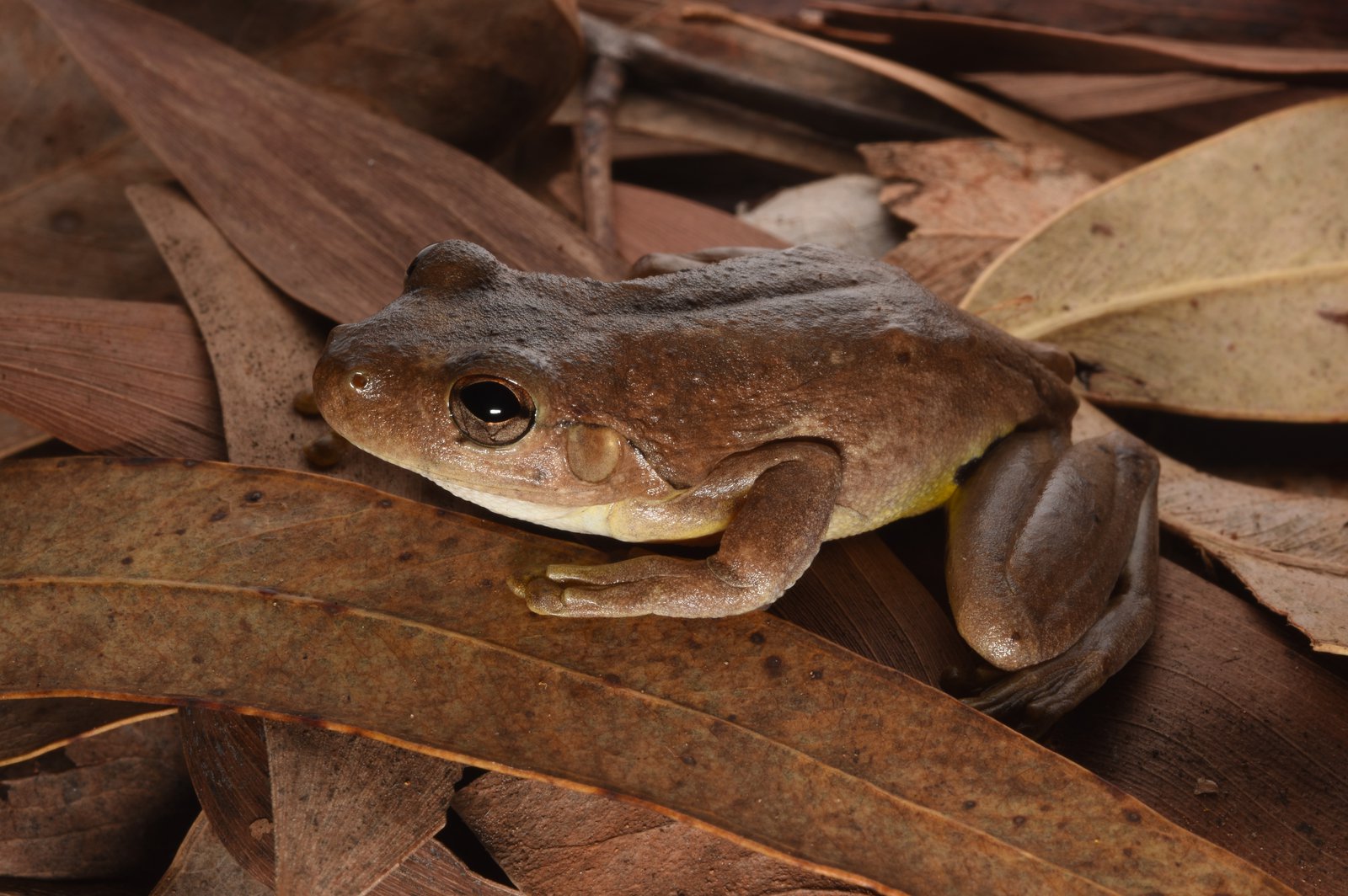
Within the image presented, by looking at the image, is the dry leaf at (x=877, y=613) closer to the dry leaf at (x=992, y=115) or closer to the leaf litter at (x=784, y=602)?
the leaf litter at (x=784, y=602)

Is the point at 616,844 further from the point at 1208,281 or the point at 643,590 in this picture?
the point at 1208,281

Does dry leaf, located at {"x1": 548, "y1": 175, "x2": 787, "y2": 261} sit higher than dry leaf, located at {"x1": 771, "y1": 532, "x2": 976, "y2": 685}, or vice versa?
dry leaf, located at {"x1": 548, "y1": 175, "x2": 787, "y2": 261}

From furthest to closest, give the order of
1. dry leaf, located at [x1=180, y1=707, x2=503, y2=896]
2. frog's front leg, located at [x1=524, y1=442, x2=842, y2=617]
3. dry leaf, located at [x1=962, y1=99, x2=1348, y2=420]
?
1. dry leaf, located at [x1=962, y1=99, x2=1348, y2=420]
2. frog's front leg, located at [x1=524, y1=442, x2=842, y2=617]
3. dry leaf, located at [x1=180, y1=707, x2=503, y2=896]

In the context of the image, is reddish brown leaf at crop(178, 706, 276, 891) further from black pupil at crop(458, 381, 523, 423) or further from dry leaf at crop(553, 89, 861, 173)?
dry leaf at crop(553, 89, 861, 173)

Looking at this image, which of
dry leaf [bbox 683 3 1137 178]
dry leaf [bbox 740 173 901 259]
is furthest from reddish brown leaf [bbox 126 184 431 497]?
dry leaf [bbox 683 3 1137 178]

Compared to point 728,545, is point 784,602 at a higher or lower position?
lower

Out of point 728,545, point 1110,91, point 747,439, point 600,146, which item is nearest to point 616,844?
point 728,545

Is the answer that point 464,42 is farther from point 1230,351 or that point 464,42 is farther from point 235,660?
point 1230,351
